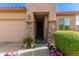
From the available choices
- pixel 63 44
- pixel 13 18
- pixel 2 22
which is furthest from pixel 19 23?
pixel 63 44

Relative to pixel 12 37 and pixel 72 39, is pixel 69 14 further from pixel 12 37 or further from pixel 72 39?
pixel 72 39

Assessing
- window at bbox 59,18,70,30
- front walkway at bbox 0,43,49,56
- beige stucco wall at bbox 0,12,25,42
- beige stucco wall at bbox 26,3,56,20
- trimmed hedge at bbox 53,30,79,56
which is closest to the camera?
trimmed hedge at bbox 53,30,79,56

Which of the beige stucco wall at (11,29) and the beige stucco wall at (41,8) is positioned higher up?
the beige stucco wall at (41,8)

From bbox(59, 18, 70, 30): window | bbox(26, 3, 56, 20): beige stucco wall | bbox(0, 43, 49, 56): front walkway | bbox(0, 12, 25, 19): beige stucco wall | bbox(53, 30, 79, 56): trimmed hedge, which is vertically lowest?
bbox(0, 43, 49, 56): front walkway

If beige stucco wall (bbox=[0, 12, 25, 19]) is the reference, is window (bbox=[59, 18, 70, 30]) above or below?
below

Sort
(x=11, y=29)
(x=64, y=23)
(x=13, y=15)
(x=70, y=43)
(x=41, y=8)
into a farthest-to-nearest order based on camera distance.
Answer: (x=64, y=23)
(x=11, y=29)
(x=13, y=15)
(x=41, y=8)
(x=70, y=43)

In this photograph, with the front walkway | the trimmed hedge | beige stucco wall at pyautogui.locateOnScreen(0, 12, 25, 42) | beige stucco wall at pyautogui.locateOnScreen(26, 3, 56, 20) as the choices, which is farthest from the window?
the trimmed hedge

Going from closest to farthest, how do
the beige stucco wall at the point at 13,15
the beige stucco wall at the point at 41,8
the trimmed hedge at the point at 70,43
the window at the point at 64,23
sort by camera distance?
the trimmed hedge at the point at 70,43 → the beige stucco wall at the point at 41,8 → the beige stucco wall at the point at 13,15 → the window at the point at 64,23

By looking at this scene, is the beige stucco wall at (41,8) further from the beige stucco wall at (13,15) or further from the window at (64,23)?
the window at (64,23)

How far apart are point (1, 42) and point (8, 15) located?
2094mm

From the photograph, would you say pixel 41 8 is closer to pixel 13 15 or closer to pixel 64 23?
pixel 13 15

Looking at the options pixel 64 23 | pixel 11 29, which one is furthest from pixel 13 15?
pixel 64 23

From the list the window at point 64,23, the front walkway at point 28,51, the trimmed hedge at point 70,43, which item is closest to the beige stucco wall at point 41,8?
the front walkway at point 28,51

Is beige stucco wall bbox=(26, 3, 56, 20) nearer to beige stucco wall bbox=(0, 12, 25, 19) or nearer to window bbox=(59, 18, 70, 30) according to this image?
beige stucco wall bbox=(0, 12, 25, 19)
